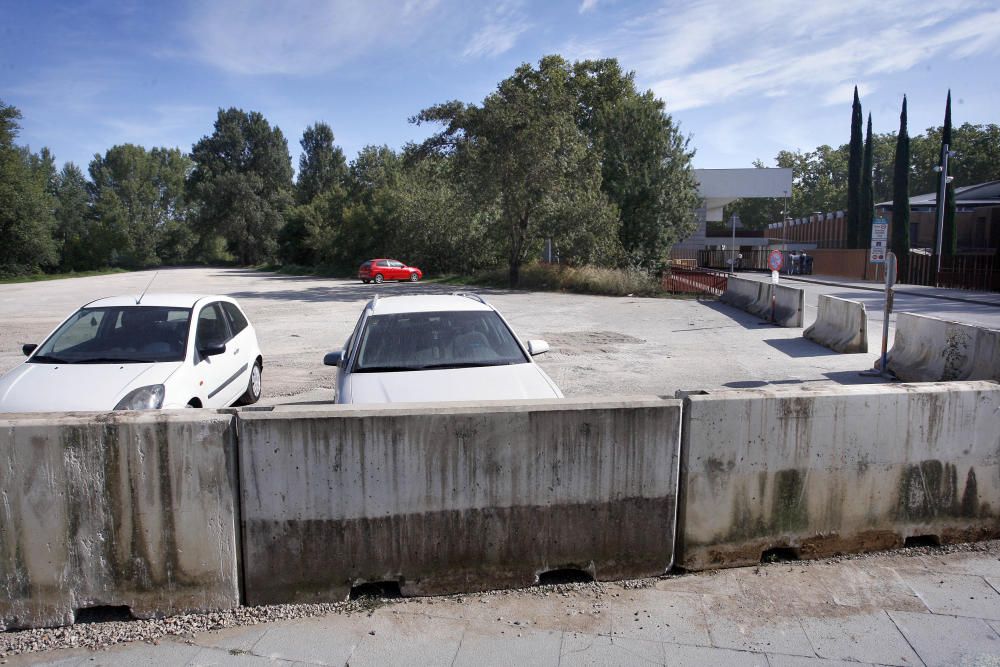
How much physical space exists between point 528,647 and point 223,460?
191 cm

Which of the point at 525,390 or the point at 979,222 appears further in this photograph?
the point at 979,222

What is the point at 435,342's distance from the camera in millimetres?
6195

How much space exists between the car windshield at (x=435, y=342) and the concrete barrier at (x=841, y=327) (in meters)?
9.24

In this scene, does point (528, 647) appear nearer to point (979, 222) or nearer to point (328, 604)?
point (328, 604)

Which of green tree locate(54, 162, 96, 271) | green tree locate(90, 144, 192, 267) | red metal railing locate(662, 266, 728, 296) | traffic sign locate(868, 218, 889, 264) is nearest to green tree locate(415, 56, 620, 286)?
red metal railing locate(662, 266, 728, 296)

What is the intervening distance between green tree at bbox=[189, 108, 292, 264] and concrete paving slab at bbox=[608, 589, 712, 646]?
243 feet

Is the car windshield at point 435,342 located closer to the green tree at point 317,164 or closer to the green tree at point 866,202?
the green tree at point 866,202

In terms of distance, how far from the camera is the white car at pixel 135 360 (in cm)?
580

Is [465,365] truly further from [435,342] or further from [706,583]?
[706,583]

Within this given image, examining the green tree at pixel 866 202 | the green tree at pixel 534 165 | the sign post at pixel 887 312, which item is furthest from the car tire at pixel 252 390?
the green tree at pixel 866 202

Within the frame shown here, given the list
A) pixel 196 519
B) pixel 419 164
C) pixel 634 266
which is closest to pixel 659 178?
pixel 634 266

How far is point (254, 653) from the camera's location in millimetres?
3508

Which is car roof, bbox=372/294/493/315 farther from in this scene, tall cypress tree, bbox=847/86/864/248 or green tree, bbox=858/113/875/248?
tall cypress tree, bbox=847/86/864/248

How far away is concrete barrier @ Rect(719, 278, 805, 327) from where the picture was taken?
57.4 ft
